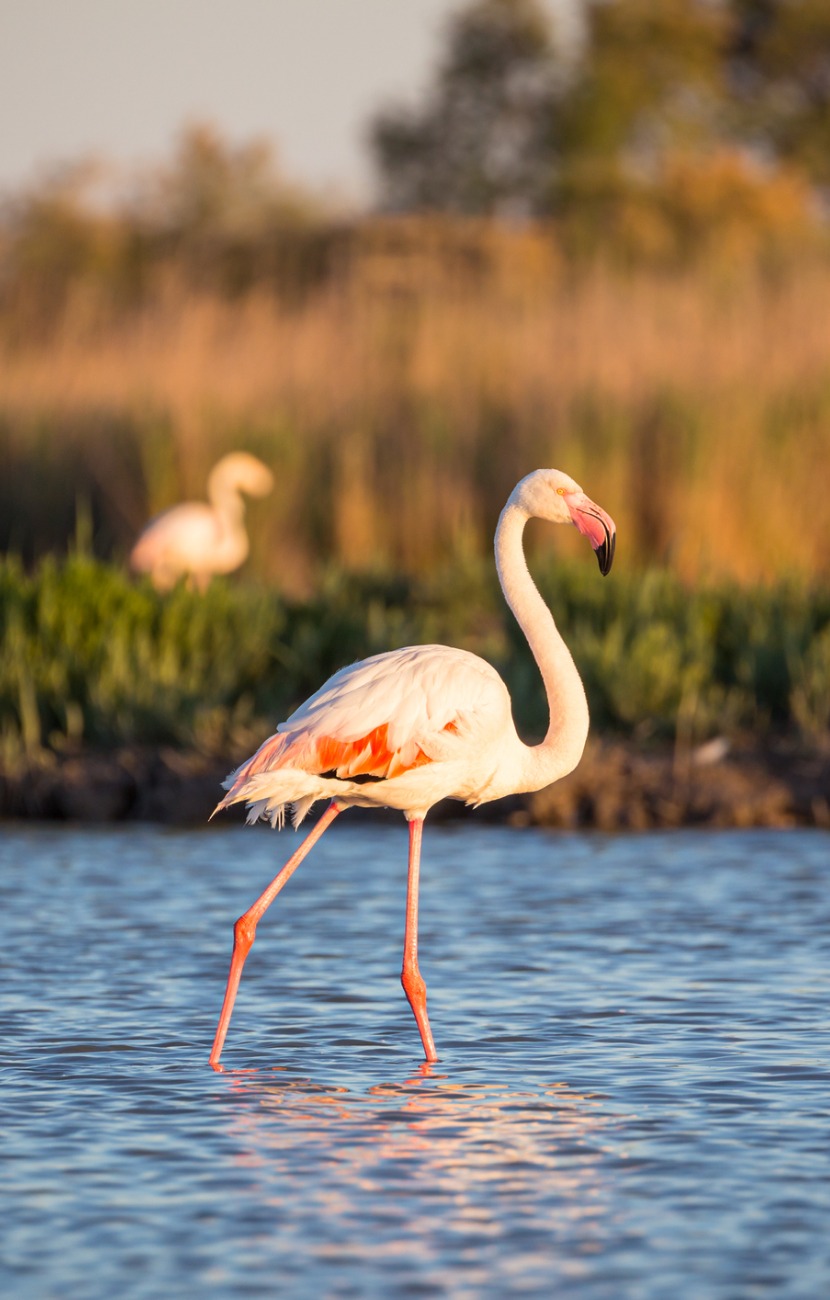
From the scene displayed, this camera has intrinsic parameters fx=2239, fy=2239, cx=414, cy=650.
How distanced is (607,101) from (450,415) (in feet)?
103

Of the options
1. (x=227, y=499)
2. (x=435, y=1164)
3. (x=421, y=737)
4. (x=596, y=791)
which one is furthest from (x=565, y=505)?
(x=227, y=499)

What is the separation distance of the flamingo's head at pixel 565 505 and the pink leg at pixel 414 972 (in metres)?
0.96

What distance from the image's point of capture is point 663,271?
58.9 feet

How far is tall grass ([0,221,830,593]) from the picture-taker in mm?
14062

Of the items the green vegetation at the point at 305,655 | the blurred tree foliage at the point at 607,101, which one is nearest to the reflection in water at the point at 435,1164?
the green vegetation at the point at 305,655

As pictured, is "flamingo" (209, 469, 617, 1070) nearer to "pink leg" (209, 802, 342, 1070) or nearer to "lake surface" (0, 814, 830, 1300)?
"pink leg" (209, 802, 342, 1070)

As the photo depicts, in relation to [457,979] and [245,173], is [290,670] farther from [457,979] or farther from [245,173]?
[245,173]

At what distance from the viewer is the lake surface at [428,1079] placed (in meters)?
4.37

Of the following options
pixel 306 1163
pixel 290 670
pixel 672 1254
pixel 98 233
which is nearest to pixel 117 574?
pixel 290 670

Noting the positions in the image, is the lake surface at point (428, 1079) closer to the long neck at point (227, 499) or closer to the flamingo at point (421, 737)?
the flamingo at point (421, 737)

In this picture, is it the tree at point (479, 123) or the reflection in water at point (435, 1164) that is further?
the tree at point (479, 123)

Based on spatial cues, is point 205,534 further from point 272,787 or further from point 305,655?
point 272,787

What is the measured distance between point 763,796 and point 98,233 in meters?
35.6

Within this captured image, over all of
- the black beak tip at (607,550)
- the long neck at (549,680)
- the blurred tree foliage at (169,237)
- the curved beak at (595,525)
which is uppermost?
the blurred tree foliage at (169,237)
